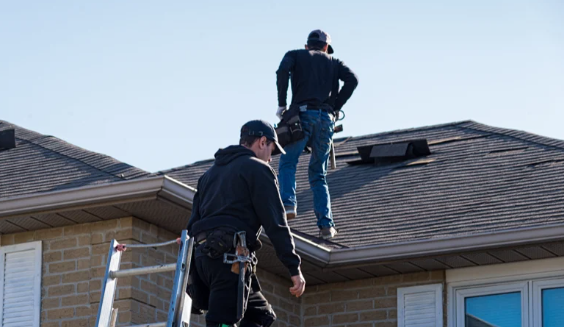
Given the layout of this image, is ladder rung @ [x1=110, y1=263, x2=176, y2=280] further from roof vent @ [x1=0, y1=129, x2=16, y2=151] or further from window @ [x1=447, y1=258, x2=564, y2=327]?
roof vent @ [x1=0, y1=129, x2=16, y2=151]

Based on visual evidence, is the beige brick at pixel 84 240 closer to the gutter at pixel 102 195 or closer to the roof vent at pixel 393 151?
the gutter at pixel 102 195

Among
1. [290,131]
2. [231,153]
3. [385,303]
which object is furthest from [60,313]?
[231,153]

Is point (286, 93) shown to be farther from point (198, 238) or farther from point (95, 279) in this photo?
point (198, 238)

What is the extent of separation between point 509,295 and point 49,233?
14.2 feet

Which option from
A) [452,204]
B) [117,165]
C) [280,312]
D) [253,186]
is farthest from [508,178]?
[253,186]

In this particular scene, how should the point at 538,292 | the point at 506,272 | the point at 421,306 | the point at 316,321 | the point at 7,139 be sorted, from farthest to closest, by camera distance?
the point at 7,139 < the point at 316,321 < the point at 421,306 < the point at 506,272 < the point at 538,292

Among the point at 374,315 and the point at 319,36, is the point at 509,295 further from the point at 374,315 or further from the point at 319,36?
the point at 319,36

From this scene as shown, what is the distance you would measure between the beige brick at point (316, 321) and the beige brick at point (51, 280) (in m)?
2.74

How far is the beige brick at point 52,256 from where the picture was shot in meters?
10.8

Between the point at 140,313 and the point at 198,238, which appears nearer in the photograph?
the point at 198,238

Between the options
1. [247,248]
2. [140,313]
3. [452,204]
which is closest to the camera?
[247,248]

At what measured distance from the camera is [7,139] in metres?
13.7

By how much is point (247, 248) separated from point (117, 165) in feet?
15.5

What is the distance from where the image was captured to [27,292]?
10852 mm
